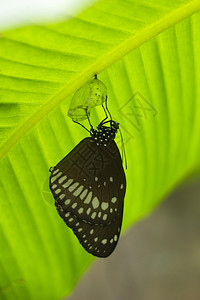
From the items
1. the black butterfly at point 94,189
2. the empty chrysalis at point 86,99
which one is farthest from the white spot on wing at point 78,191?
the empty chrysalis at point 86,99

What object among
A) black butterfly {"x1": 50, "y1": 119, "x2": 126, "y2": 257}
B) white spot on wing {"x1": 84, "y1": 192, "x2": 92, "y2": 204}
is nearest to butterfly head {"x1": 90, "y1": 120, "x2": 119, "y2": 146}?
black butterfly {"x1": 50, "y1": 119, "x2": 126, "y2": 257}

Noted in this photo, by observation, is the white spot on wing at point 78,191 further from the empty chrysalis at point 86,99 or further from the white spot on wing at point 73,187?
the empty chrysalis at point 86,99

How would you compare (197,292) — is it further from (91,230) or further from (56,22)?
(56,22)

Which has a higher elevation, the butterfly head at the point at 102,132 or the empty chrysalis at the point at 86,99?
the empty chrysalis at the point at 86,99

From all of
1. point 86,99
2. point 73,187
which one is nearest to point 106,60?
point 86,99

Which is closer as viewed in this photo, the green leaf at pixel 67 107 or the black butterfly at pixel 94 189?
the green leaf at pixel 67 107

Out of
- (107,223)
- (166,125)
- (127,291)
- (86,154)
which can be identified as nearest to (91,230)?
(107,223)

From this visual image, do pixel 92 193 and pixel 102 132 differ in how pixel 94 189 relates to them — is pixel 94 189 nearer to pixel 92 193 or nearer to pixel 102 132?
pixel 92 193

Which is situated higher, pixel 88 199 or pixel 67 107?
pixel 67 107
